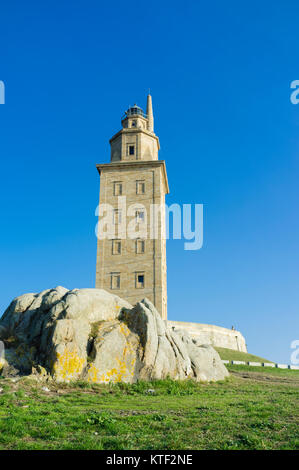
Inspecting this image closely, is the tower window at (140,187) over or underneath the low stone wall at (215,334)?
over

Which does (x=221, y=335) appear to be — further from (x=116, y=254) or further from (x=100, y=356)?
(x=100, y=356)

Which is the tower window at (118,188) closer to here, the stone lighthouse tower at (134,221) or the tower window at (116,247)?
the stone lighthouse tower at (134,221)

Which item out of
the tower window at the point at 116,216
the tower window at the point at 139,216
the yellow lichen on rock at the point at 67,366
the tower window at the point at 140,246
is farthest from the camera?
the tower window at the point at 116,216

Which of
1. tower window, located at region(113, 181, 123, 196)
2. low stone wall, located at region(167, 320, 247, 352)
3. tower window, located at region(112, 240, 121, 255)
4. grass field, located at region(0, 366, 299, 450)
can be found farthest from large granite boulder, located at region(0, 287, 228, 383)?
low stone wall, located at region(167, 320, 247, 352)

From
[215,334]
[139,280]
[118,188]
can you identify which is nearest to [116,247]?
[139,280]

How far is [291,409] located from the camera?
429 inches

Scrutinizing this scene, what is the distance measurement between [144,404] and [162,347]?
21.8 feet

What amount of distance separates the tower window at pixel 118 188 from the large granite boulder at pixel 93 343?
86.9 feet

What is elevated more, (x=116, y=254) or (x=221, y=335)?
(x=116, y=254)

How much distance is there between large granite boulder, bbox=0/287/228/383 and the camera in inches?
650

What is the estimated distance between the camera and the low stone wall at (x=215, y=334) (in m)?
52.7

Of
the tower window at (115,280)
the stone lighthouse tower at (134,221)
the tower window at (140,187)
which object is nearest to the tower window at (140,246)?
the stone lighthouse tower at (134,221)

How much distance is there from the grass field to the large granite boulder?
2.23m
